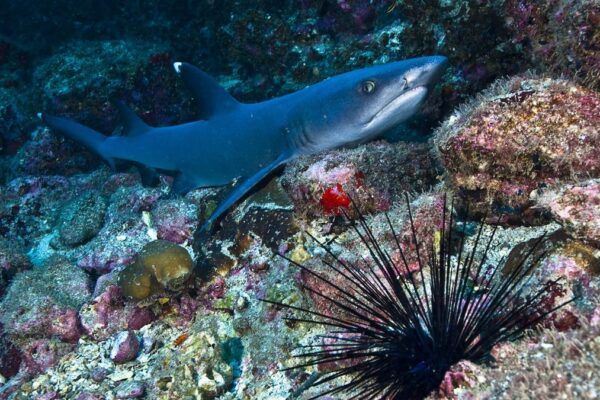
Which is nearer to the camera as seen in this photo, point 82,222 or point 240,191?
point 240,191

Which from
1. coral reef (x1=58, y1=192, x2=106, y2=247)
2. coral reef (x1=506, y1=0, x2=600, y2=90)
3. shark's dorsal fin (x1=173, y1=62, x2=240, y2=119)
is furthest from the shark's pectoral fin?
coral reef (x1=58, y1=192, x2=106, y2=247)

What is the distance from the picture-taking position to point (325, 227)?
3.62 meters

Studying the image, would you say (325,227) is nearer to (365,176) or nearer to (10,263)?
(365,176)

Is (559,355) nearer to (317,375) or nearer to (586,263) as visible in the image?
(586,263)

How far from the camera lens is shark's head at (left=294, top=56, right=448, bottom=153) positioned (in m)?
3.47

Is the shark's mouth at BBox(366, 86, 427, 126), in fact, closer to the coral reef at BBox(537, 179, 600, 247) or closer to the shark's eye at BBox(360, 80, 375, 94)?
the shark's eye at BBox(360, 80, 375, 94)

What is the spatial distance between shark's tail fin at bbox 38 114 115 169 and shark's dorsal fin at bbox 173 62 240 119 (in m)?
2.45

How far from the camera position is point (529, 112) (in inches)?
105

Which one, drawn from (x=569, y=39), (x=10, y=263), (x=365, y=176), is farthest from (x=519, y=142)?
(x=10, y=263)

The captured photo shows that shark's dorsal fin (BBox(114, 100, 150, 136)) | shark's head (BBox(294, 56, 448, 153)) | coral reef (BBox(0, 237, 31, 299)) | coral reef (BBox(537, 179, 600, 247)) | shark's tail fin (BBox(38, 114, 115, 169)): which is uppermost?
shark's tail fin (BBox(38, 114, 115, 169))

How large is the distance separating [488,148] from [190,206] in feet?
11.9

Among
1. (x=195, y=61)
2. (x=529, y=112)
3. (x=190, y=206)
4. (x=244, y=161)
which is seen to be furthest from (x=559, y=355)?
(x=195, y=61)

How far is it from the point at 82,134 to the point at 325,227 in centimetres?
528

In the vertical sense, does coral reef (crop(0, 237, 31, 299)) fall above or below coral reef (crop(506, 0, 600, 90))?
above
